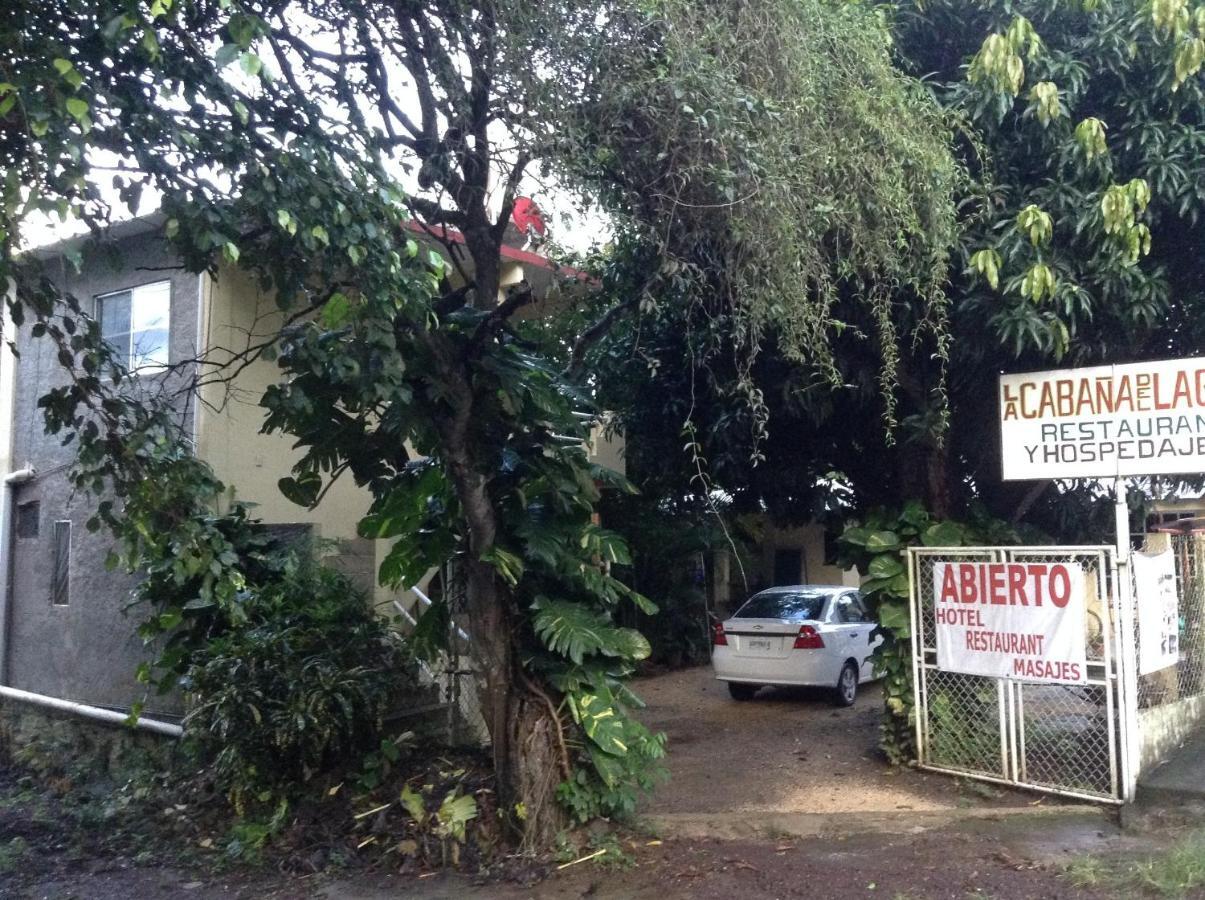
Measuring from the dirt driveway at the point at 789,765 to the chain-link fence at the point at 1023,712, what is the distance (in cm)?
23

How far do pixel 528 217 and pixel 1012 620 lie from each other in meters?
4.70

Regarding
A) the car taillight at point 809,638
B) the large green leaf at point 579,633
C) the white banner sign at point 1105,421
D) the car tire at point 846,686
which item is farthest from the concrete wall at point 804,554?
the large green leaf at point 579,633

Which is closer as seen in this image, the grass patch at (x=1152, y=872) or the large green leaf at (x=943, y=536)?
the grass patch at (x=1152, y=872)

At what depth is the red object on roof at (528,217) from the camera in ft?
28.4

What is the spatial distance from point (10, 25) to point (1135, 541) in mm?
11443

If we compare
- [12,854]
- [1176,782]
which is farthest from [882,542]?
[12,854]

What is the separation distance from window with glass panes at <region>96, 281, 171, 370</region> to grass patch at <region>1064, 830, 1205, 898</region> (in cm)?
960

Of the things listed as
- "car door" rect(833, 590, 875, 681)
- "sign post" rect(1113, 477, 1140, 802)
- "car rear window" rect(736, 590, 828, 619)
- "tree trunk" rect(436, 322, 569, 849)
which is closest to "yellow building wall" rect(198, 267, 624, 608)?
"tree trunk" rect(436, 322, 569, 849)

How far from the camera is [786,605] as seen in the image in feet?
46.0

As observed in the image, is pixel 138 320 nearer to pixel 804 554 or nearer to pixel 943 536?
pixel 943 536

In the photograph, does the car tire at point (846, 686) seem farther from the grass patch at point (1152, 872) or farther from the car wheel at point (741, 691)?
the grass patch at point (1152, 872)

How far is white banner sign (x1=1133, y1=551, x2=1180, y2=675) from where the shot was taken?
26.4ft

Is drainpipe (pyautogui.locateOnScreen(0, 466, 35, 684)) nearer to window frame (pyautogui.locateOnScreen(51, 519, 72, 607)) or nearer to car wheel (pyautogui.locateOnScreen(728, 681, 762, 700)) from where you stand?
window frame (pyautogui.locateOnScreen(51, 519, 72, 607))

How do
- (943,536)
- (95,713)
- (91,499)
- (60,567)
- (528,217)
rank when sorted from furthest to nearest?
1. (60,567)
2. (91,499)
3. (95,713)
4. (943,536)
5. (528,217)
